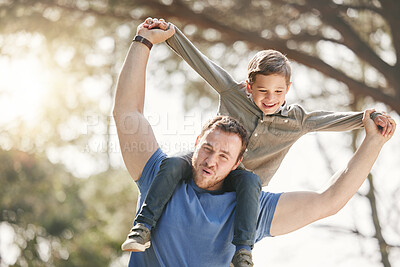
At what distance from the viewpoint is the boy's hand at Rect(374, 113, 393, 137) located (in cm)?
225

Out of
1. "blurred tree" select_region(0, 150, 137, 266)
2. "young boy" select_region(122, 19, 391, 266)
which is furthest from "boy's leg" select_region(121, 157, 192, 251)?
"blurred tree" select_region(0, 150, 137, 266)

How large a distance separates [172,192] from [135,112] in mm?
337

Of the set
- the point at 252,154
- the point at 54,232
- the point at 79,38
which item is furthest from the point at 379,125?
the point at 54,232

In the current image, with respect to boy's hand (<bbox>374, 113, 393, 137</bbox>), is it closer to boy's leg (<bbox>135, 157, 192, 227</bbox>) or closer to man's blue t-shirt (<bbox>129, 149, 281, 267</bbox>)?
man's blue t-shirt (<bbox>129, 149, 281, 267</bbox>)

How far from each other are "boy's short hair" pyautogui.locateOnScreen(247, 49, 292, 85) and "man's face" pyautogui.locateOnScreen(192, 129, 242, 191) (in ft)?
1.74

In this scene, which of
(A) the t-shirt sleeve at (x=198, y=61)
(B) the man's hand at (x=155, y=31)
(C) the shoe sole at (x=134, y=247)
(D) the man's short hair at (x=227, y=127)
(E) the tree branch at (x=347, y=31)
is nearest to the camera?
(C) the shoe sole at (x=134, y=247)

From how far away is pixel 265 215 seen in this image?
221cm

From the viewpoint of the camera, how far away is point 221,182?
2.13m

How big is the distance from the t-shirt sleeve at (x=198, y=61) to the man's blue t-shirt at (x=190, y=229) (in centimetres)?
50

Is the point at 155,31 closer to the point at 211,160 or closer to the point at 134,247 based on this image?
the point at 211,160

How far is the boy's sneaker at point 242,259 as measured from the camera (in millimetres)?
1983

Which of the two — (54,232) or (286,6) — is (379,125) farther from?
(54,232)

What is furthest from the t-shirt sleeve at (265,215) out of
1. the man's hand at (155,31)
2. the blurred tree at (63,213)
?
the blurred tree at (63,213)

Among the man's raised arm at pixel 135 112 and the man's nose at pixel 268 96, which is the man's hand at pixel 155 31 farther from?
the man's nose at pixel 268 96
